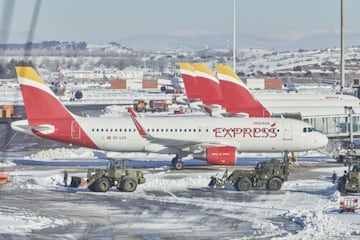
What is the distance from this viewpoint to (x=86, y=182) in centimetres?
4472

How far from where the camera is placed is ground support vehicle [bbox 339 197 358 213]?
1408 inches

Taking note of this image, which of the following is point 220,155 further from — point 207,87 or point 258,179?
point 207,87

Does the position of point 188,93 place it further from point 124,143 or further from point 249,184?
point 249,184

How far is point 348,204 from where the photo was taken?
37.6 metres

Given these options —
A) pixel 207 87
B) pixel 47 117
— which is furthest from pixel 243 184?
pixel 207 87

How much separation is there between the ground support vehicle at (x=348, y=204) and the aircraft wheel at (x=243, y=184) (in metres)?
6.08

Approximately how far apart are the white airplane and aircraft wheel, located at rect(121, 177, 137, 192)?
427 inches

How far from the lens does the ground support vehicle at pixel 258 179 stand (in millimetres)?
44156

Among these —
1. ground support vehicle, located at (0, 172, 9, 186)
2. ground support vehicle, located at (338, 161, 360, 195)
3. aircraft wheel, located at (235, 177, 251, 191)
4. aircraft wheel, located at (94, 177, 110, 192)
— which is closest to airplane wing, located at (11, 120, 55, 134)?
ground support vehicle, located at (0, 172, 9, 186)

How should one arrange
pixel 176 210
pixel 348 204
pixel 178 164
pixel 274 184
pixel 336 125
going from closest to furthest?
pixel 176 210 → pixel 348 204 → pixel 274 184 → pixel 178 164 → pixel 336 125

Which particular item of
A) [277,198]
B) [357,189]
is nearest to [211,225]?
[277,198]

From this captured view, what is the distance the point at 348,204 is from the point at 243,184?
8008 mm

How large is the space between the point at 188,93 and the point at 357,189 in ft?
183

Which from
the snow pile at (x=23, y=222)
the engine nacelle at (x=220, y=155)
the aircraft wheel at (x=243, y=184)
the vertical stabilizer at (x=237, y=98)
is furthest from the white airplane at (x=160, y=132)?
the snow pile at (x=23, y=222)
